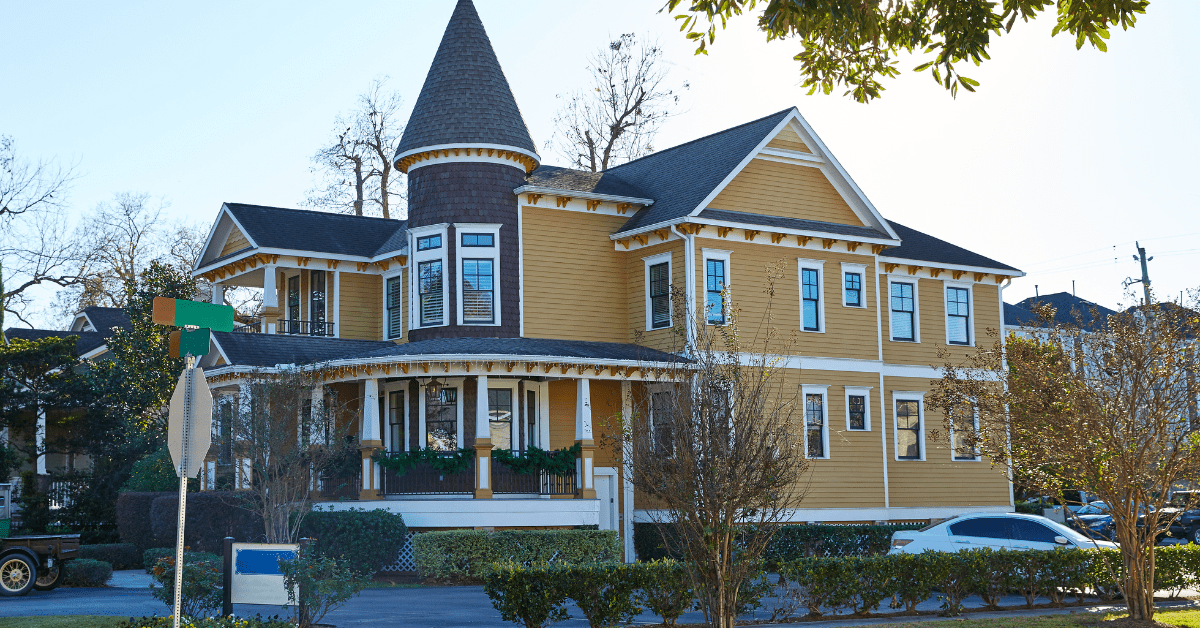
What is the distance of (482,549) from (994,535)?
9.46m

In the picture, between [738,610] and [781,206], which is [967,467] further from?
[738,610]

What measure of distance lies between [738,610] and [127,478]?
21.9 m

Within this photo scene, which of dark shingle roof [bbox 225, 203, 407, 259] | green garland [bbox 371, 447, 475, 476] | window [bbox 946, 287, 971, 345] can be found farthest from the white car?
dark shingle roof [bbox 225, 203, 407, 259]

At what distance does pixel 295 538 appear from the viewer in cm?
2244

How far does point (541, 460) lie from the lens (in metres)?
25.4

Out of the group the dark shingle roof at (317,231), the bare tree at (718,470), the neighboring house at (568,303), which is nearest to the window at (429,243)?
the neighboring house at (568,303)

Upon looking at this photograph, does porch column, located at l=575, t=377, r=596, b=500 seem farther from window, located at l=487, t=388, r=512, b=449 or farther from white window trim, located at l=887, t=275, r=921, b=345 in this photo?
white window trim, located at l=887, t=275, r=921, b=345

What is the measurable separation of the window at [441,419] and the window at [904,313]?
12296 mm

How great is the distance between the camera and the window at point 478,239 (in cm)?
2816

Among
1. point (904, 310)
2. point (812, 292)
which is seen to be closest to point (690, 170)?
point (812, 292)

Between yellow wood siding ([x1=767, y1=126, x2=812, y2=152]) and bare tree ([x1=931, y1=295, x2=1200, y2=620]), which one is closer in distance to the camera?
bare tree ([x1=931, y1=295, x2=1200, y2=620])

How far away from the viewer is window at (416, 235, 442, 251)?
28328 mm

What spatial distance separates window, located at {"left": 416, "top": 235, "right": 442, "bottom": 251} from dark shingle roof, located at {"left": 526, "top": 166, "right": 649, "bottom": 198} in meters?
2.56

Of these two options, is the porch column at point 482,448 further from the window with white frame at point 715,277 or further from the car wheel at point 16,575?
the car wheel at point 16,575
